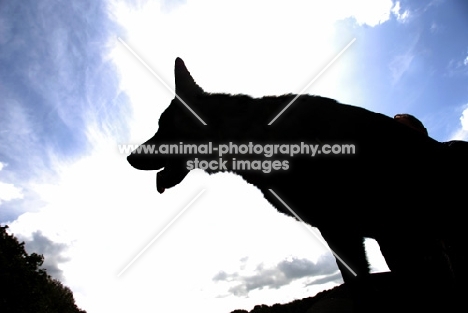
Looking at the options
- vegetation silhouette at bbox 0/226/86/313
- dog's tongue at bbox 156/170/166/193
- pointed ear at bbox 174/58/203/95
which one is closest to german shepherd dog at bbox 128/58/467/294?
pointed ear at bbox 174/58/203/95

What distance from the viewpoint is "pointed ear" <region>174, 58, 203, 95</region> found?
4.43 m

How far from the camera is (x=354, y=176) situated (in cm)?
280

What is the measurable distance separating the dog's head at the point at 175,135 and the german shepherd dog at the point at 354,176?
626mm

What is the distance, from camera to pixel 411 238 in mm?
2791

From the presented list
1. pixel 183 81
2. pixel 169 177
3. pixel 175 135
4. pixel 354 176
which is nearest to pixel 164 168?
pixel 169 177

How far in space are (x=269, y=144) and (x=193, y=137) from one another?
133cm

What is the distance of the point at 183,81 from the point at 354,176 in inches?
125

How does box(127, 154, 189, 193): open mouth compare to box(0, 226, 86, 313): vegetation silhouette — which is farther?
box(0, 226, 86, 313): vegetation silhouette

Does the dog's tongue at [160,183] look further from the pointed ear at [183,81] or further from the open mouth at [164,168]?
the pointed ear at [183,81]

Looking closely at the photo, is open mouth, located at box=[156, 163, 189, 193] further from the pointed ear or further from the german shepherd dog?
the pointed ear

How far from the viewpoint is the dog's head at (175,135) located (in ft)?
13.9

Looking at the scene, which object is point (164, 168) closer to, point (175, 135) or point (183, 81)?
point (175, 135)

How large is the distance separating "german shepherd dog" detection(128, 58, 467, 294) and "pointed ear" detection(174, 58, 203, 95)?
933 millimetres

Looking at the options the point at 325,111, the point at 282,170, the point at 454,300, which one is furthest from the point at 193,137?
the point at 454,300
